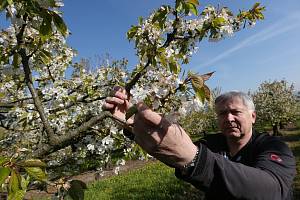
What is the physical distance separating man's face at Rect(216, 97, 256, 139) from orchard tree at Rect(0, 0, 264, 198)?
0.62m

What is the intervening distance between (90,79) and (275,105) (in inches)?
854

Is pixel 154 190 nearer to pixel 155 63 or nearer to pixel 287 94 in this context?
pixel 155 63

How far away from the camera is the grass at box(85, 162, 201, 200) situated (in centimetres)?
1012

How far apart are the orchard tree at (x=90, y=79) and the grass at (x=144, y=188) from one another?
5161 millimetres

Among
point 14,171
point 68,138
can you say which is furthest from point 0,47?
point 14,171

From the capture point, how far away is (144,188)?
1138cm

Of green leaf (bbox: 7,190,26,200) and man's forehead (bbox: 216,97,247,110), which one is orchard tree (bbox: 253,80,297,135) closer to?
man's forehead (bbox: 216,97,247,110)

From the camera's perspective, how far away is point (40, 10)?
1.78 metres

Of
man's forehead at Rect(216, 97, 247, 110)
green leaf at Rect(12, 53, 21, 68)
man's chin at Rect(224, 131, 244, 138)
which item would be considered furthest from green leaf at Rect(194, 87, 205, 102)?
man's forehead at Rect(216, 97, 247, 110)

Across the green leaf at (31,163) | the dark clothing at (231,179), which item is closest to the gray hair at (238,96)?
the dark clothing at (231,179)

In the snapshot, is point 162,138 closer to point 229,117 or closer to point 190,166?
point 190,166

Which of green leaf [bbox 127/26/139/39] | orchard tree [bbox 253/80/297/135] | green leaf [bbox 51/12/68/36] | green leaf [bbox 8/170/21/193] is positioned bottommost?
green leaf [bbox 8/170/21/193]

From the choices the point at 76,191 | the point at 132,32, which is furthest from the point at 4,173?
the point at 132,32

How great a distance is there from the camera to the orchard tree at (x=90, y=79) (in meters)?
1.68
